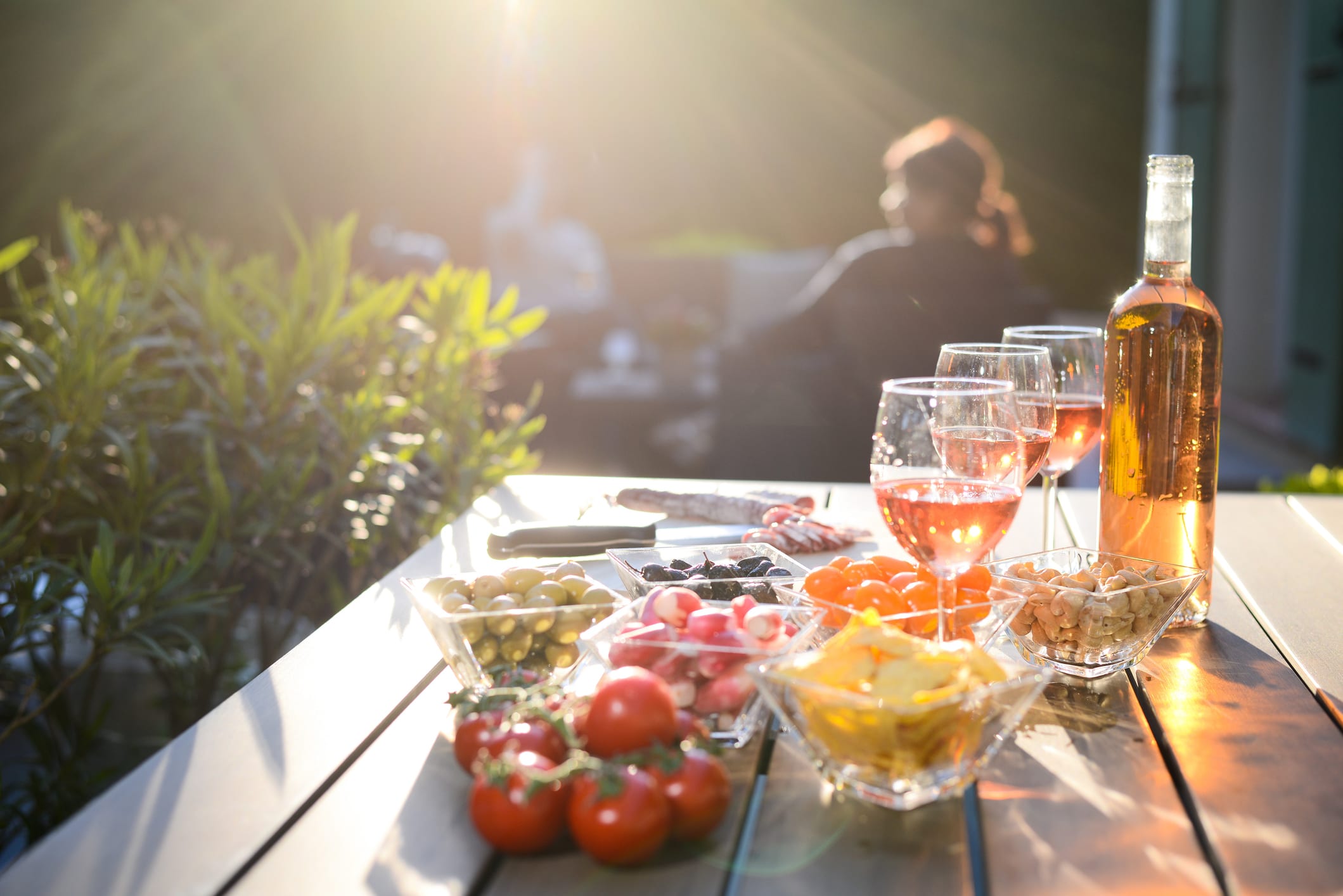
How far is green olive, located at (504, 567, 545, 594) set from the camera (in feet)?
3.00

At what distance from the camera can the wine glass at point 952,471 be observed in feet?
2.53

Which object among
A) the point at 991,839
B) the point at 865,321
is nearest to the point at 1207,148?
the point at 865,321

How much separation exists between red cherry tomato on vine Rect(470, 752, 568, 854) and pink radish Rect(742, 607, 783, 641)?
190 millimetres

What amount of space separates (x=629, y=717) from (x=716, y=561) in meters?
0.40

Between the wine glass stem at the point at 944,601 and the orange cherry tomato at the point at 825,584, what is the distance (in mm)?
97

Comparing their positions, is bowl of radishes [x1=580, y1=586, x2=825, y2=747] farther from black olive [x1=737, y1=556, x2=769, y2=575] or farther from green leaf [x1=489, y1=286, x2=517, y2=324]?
green leaf [x1=489, y1=286, x2=517, y2=324]

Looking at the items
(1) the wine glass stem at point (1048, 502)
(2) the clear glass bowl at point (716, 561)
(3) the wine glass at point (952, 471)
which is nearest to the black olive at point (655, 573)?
(2) the clear glass bowl at point (716, 561)

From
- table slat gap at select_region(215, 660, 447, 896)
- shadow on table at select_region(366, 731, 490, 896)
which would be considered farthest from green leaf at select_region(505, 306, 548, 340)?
shadow on table at select_region(366, 731, 490, 896)

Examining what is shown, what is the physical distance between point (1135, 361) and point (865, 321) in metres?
2.79

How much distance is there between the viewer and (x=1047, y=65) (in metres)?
8.81

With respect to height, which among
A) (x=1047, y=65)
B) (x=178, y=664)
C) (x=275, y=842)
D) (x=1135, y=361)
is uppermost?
(x=1047, y=65)

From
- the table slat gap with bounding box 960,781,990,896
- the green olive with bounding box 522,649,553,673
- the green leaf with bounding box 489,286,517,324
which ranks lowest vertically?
the table slat gap with bounding box 960,781,990,896

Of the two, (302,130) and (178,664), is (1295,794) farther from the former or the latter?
(302,130)

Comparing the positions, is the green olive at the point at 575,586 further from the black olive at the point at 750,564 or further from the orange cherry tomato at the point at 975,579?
the orange cherry tomato at the point at 975,579
